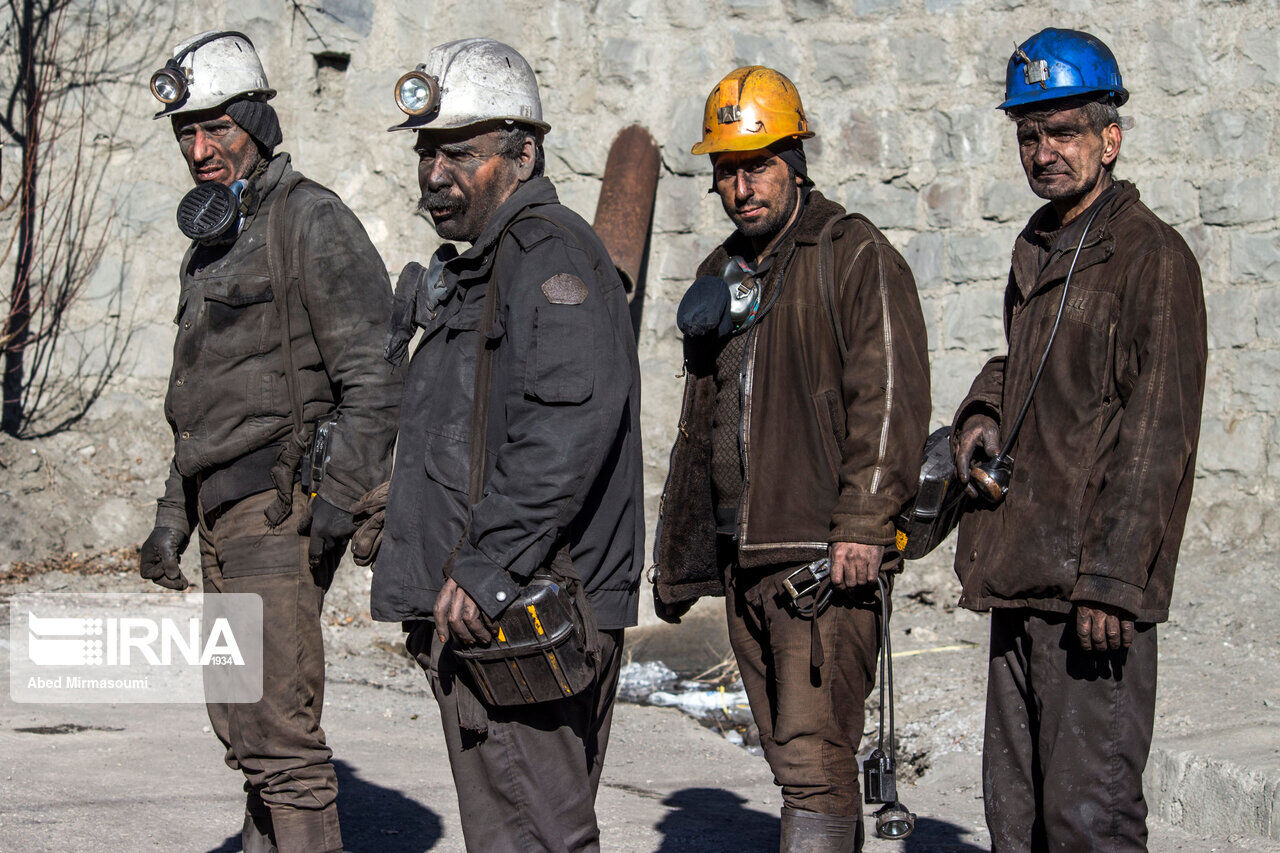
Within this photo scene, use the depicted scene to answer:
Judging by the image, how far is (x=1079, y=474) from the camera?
280 cm

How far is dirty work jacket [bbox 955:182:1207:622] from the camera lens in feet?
8.78

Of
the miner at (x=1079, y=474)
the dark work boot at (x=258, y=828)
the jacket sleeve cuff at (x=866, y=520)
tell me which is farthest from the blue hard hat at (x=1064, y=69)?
the dark work boot at (x=258, y=828)

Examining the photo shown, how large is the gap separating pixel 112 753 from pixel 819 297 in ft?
9.88

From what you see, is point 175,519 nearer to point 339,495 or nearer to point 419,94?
point 339,495

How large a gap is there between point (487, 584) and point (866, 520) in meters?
0.95

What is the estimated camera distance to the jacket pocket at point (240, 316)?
342 centimetres

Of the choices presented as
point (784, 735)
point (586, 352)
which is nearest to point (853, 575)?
point (784, 735)

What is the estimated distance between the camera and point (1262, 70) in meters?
5.92

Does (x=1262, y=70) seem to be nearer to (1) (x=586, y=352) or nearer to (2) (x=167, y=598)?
(1) (x=586, y=352)

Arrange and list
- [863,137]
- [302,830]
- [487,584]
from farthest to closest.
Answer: [863,137] < [302,830] < [487,584]

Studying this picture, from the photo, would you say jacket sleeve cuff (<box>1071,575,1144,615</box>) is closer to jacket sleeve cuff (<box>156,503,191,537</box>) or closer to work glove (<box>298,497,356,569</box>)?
work glove (<box>298,497,356,569</box>)

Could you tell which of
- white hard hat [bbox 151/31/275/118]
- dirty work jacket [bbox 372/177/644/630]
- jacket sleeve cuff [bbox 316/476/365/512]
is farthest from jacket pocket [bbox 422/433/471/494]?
white hard hat [bbox 151/31/275/118]

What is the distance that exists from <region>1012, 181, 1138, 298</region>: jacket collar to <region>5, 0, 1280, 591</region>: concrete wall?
3.31m

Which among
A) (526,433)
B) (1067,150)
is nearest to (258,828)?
(526,433)
